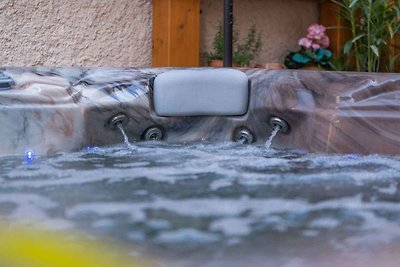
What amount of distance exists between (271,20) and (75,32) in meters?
1.33

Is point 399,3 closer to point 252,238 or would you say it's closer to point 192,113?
point 192,113

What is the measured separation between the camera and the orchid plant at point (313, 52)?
333 cm

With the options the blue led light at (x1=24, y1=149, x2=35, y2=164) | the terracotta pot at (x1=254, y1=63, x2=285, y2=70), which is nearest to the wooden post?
the terracotta pot at (x1=254, y1=63, x2=285, y2=70)

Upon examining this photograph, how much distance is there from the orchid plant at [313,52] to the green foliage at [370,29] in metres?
0.13

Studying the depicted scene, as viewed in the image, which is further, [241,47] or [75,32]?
[241,47]

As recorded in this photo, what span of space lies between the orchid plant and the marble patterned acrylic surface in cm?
152

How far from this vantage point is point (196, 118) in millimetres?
1930

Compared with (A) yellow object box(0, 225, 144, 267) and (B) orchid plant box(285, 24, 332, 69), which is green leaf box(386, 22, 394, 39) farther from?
(A) yellow object box(0, 225, 144, 267)

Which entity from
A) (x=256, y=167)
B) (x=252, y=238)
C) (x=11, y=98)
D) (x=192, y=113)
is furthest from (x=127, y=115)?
(x=252, y=238)

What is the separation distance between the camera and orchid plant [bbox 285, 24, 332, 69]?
3326 mm

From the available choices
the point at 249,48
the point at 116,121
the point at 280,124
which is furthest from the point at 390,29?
the point at 116,121

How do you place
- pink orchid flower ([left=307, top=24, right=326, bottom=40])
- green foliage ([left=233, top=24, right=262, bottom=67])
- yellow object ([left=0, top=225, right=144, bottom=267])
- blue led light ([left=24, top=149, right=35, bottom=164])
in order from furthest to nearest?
pink orchid flower ([left=307, top=24, right=326, bottom=40]) → green foliage ([left=233, top=24, right=262, bottom=67]) → blue led light ([left=24, top=149, right=35, bottom=164]) → yellow object ([left=0, top=225, right=144, bottom=267])

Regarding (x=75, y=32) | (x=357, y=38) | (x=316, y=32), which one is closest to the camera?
(x=75, y=32)

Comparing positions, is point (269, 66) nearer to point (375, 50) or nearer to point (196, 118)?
point (375, 50)
